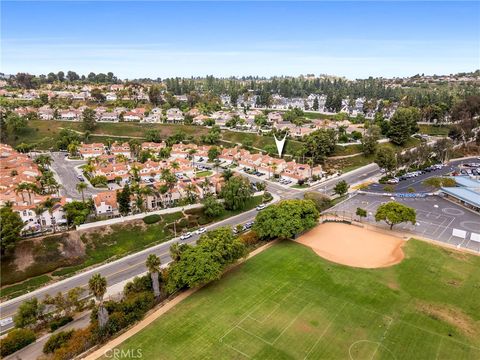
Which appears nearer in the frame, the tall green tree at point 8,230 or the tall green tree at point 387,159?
the tall green tree at point 8,230

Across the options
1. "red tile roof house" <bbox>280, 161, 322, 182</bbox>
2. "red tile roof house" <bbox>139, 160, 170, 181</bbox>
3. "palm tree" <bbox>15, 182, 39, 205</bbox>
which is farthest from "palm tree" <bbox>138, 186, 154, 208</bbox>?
"red tile roof house" <bbox>280, 161, 322, 182</bbox>

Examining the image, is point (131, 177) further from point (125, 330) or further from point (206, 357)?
point (206, 357)

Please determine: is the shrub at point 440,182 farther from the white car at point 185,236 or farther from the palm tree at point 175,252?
the palm tree at point 175,252

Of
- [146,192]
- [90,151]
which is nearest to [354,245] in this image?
[146,192]

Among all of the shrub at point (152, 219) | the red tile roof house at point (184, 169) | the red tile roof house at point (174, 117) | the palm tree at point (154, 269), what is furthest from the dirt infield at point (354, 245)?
the red tile roof house at point (174, 117)

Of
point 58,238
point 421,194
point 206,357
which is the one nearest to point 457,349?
point 206,357

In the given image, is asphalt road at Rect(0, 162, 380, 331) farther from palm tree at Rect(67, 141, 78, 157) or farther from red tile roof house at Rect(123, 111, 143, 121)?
red tile roof house at Rect(123, 111, 143, 121)

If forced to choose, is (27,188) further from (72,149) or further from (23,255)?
(72,149)
